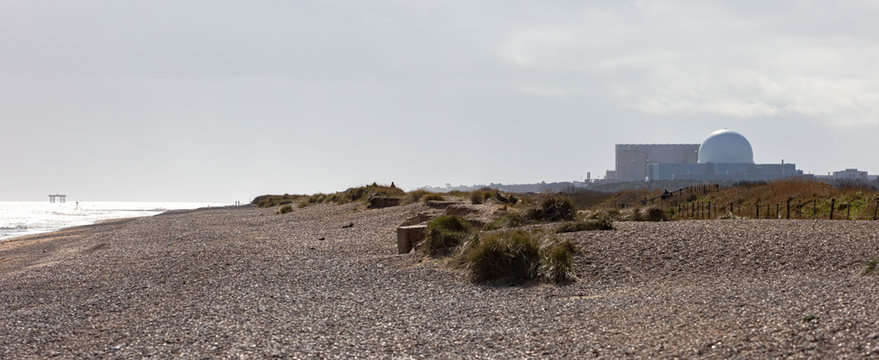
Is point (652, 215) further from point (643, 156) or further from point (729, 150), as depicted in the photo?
point (643, 156)

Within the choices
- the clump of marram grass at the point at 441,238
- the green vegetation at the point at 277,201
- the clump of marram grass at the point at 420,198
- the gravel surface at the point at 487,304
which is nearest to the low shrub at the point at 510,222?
the clump of marram grass at the point at 441,238

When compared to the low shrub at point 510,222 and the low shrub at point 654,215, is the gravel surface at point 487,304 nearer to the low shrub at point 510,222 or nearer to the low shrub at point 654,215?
the low shrub at point 654,215

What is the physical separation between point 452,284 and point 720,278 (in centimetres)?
463

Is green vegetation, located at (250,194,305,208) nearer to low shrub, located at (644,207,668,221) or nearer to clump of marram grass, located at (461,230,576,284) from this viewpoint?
low shrub, located at (644,207,668,221)

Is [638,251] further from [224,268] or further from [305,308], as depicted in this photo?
[224,268]

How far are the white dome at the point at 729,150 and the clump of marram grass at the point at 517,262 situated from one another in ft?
359

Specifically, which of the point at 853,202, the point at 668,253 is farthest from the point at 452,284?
the point at 853,202

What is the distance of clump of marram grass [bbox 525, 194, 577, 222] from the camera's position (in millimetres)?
20391

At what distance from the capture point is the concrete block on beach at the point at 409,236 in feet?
62.2

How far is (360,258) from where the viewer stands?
61.0 feet

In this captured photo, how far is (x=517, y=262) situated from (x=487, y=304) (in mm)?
2499

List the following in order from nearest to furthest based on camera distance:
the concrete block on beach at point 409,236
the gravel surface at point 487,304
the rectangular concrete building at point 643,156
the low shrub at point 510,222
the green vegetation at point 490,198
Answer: the gravel surface at point 487,304 < the concrete block on beach at point 409,236 < the low shrub at point 510,222 < the green vegetation at point 490,198 < the rectangular concrete building at point 643,156

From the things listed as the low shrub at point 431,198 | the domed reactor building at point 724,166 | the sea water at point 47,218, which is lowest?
the sea water at point 47,218

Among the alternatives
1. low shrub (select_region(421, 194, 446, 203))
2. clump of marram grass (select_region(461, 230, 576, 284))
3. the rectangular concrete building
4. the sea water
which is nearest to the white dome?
the rectangular concrete building
